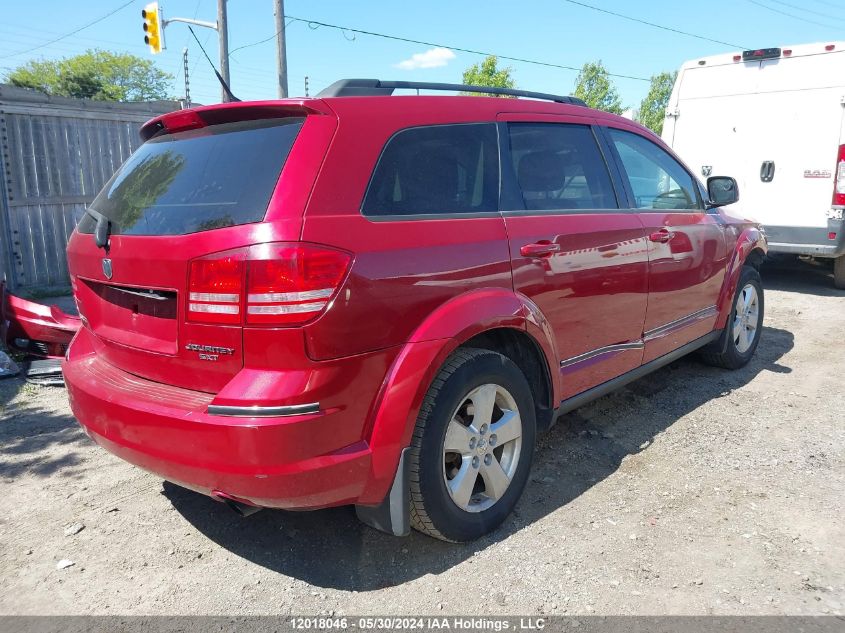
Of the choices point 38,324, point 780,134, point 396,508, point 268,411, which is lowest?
point 396,508

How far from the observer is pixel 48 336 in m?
5.04

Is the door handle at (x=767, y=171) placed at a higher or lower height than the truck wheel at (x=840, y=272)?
higher

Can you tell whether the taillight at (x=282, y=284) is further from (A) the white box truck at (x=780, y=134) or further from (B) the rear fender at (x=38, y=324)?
(A) the white box truck at (x=780, y=134)

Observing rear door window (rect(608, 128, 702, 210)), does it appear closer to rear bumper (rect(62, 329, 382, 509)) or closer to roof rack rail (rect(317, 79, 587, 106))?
roof rack rail (rect(317, 79, 587, 106))

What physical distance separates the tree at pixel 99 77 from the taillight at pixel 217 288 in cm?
5996

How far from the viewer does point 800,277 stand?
393 inches

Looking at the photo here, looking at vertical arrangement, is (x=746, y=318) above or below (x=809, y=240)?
below

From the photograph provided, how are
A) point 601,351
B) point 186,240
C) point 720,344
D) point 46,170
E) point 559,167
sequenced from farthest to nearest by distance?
1. point 46,170
2. point 720,344
3. point 601,351
4. point 559,167
5. point 186,240

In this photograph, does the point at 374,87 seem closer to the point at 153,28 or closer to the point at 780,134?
the point at 780,134

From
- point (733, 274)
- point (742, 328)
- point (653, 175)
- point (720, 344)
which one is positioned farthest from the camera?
point (742, 328)

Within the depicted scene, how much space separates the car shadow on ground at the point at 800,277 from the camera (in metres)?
8.90

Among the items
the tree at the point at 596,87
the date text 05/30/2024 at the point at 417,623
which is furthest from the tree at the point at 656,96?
the date text 05/30/2024 at the point at 417,623

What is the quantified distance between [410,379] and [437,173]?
903 millimetres

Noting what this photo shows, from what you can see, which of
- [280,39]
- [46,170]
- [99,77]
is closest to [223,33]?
[280,39]
